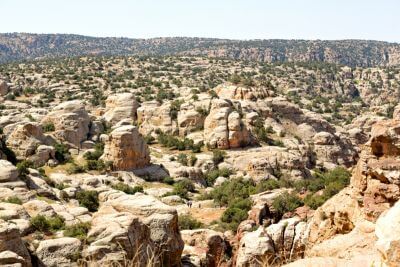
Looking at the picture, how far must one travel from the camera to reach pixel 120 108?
195 feet

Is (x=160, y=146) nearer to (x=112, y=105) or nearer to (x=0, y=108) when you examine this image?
(x=112, y=105)

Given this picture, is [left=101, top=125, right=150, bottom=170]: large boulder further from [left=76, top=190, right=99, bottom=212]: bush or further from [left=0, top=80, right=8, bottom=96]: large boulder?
[left=0, top=80, right=8, bottom=96]: large boulder

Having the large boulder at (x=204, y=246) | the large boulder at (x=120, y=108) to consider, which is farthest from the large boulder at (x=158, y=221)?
the large boulder at (x=120, y=108)

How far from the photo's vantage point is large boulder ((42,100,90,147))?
162ft

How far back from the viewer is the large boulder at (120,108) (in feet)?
192

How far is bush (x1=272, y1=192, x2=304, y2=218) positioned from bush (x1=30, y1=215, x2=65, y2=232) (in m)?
15.7

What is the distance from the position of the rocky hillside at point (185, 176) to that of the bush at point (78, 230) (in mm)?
83

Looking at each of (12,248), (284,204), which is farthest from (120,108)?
(12,248)

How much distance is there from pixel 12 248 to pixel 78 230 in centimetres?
373

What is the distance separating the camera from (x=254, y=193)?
40156 mm

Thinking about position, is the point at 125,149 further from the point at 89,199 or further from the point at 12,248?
the point at 12,248

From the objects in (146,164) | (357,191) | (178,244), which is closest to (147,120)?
(146,164)

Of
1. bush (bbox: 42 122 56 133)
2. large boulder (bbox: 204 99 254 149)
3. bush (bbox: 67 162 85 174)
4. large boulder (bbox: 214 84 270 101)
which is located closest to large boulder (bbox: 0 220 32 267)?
bush (bbox: 67 162 85 174)

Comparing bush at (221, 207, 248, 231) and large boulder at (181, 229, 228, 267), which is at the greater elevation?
large boulder at (181, 229, 228, 267)
